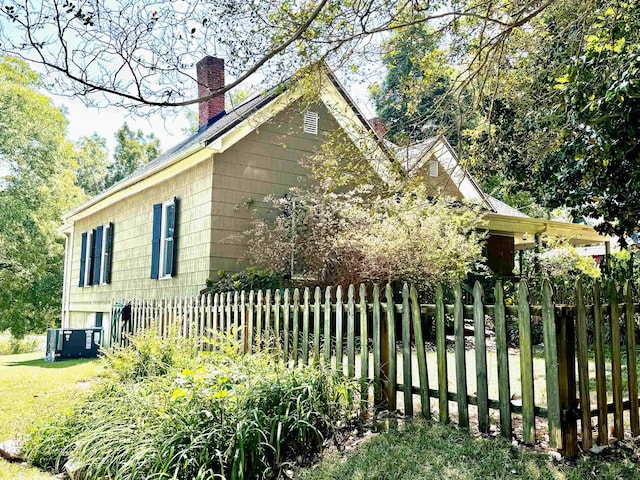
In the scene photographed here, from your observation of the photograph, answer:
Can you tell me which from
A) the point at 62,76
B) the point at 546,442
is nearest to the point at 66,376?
the point at 62,76

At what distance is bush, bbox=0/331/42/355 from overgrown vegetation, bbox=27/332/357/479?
22.3 meters

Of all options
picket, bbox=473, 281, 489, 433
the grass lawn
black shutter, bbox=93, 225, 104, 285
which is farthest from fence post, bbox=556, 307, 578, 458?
black shutter, bbox=93, 225, 104, 285

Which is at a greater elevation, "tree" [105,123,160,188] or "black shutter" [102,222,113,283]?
"tree" [105,123,160,188]

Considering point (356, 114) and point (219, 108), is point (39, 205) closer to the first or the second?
point (219, 108)

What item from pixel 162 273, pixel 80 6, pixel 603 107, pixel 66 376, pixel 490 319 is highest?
pixel 80 6

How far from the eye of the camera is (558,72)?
20.7ft

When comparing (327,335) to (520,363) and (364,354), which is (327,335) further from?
(520,363)

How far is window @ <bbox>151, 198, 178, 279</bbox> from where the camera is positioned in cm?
1153

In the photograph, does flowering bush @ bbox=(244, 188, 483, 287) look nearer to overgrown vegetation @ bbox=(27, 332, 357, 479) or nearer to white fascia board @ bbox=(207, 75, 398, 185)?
white fascia board @ bbox=(207, 75, 398, 185)

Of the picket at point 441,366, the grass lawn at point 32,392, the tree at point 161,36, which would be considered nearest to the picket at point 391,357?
the picket at point 441,366

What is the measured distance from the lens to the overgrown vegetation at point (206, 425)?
371 centimetres

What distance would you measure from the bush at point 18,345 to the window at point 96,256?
953cm

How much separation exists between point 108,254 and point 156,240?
3776 mm

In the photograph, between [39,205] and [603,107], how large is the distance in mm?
22200
